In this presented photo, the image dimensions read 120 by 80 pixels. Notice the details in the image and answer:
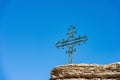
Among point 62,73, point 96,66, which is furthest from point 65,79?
point 96,66

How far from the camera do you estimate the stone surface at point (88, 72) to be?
2148 centimetres

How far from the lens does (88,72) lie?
→ 22141 millimetres

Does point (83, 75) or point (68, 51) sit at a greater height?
point (68, 51)

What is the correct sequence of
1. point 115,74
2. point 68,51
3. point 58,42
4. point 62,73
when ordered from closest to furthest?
point 115,74 < point 62,73 < point 68,51 < point 58,42

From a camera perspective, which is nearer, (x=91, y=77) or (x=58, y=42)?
(x=91, y=77)

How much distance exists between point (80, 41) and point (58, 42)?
86.5 inches

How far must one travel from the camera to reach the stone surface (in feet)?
70.5

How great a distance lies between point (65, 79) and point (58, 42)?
5.07 m

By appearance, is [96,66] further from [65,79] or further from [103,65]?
[65,79]

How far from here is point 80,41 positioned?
25359 mm

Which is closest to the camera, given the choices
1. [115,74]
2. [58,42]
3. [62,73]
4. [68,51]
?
[115,74]

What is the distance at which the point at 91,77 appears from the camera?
2184 centimetres

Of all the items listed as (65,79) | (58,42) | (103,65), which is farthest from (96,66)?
(58,42)

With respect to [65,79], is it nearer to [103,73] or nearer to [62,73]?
[62,73]
